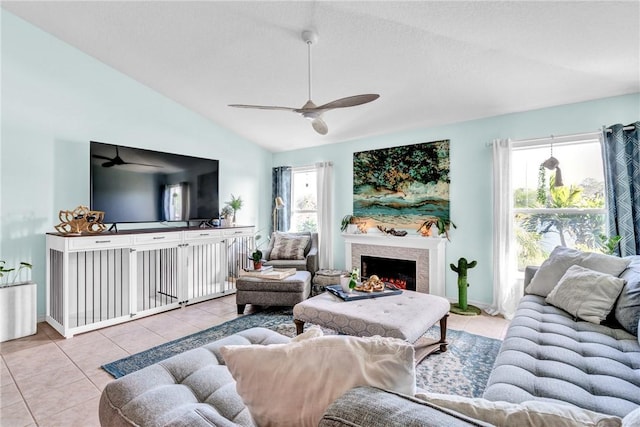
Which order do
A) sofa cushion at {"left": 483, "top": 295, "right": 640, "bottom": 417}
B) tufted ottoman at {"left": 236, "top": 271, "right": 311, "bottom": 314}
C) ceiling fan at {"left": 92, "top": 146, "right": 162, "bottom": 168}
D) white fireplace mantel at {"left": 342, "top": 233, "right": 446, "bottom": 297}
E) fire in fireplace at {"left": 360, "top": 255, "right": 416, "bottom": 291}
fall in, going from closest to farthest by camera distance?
sofa cushion at {"left": 483, "top": 295, "right": 640, "bottom": 417} → ceiling fan at {"left": 92, "top": 146, "right": 162, "bottom": 168} → tufted ottoman at {"left": 236, "top": 271, "right": 311, "bottom": 314} → white fireplace mantel at {"left": 342, "top": 233, "right": 446, "bottom": 297} → fire in fireplace at {"left": 360, "top": 255, "right": 416, "bottom": 291}

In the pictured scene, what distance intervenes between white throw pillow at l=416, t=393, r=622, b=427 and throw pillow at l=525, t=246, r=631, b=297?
7.05 ft

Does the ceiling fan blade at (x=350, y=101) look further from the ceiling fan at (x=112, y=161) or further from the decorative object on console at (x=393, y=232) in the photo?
the ceiling fan at (x=112, y=161)

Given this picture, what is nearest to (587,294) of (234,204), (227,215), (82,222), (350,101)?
(350,101)

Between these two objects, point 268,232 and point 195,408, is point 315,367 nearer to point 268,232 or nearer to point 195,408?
point 195,408

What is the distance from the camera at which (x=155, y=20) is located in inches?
109

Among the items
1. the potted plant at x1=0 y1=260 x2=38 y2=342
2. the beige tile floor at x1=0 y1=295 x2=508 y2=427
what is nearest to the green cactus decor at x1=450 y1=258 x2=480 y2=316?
the beige tile floor at x1=0 y1=295 x2=508 y2=427

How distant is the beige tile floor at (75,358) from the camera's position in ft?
5.95

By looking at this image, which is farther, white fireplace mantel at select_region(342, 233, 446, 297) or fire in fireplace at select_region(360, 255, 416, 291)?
fire in fireplace at select_region(360, 255, 416, 291)

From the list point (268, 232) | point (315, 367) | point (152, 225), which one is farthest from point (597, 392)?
point (268, 232)

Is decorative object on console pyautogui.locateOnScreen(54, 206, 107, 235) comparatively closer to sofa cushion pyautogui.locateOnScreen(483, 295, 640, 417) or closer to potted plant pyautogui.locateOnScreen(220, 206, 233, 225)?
potted plant pyautogui.locateOnScreen(220, 206, 233, 225)

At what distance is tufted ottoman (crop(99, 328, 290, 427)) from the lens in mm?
891

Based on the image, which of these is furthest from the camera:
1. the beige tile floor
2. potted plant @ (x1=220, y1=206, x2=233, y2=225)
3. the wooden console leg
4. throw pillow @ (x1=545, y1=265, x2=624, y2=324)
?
potted plant @ (x1=220, y1=206, x2=233, y2=225)

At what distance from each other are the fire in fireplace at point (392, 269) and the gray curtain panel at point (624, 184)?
2057 millimetres

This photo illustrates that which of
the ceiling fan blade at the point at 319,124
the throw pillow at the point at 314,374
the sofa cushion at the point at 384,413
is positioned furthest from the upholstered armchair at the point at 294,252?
the sofa cushion at the point at 384,413
